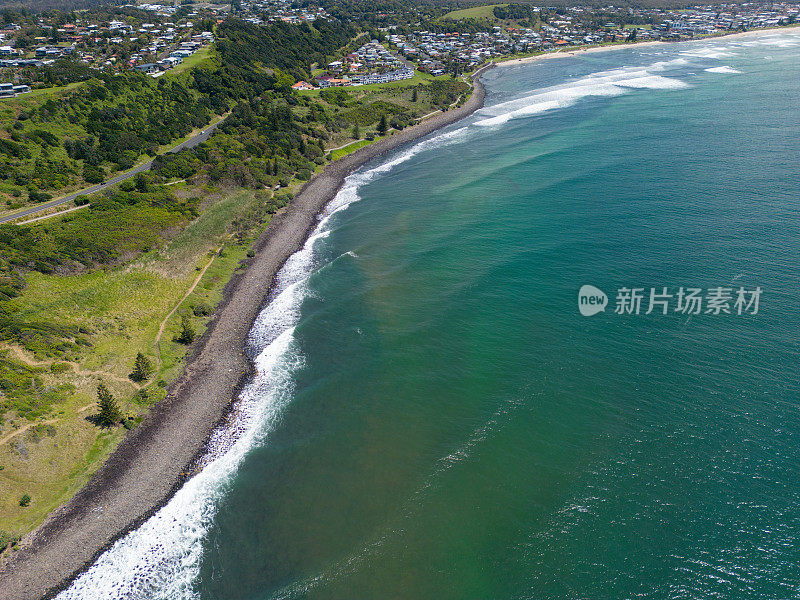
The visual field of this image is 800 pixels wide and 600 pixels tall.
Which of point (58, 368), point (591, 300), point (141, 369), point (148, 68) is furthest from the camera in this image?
point (148, 68)

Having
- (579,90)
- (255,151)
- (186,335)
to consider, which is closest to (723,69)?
(579,90)

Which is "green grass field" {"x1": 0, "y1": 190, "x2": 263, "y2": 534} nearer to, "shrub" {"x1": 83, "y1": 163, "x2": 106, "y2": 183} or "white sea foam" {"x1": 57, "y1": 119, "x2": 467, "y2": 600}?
"white sea foam" {"x1": 57, "y1": 119, "x2": 467, "y2": 600}

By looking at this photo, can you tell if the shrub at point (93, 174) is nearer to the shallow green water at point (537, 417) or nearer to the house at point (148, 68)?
the shallow green water at point (537, 417)

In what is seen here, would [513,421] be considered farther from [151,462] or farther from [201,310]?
[201,310]

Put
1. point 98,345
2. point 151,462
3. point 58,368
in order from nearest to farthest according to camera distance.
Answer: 1. point 151,462
2. point 58,368
3. point 98,345

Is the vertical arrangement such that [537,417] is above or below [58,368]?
below

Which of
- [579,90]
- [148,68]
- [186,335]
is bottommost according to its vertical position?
[186,335]

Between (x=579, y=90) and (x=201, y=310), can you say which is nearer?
(x=201, y=310)
